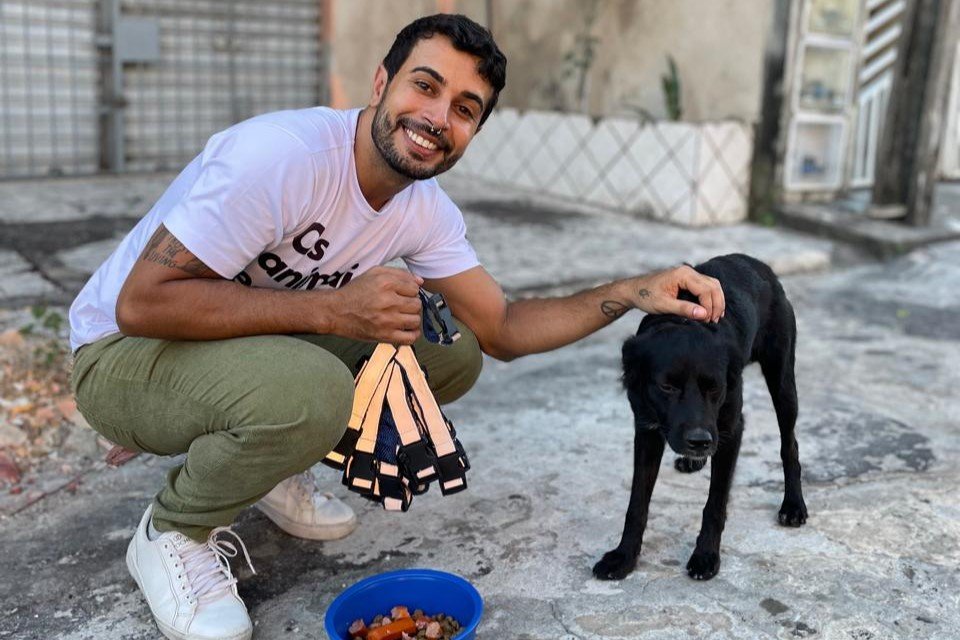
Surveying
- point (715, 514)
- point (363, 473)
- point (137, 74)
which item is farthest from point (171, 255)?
point (137, 74)

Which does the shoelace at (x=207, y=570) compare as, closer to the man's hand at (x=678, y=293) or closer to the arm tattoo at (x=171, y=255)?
the arm tattoo at (x=171, y=255)

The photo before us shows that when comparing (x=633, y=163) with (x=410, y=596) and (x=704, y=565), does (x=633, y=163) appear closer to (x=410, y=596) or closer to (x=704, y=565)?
(x=704, y=565)

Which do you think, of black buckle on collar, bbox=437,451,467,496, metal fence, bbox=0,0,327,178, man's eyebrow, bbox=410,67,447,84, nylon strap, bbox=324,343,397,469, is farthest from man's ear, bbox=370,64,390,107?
metal fence, bbox=0,0,327,178

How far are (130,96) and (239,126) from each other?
17.7 feet

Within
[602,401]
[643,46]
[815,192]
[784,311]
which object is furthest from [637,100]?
[784,311]

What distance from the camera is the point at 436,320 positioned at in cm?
230

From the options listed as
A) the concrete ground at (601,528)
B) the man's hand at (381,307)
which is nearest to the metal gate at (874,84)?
the concrete ground at (601,528)

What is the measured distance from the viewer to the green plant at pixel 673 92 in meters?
6.96

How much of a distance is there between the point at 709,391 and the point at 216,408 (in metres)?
1.11

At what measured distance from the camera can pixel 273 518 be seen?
2.65 metres

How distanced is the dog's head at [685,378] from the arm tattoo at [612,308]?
0.20 meters

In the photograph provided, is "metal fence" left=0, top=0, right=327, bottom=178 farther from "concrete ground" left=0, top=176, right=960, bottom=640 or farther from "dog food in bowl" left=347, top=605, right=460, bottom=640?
"dog food in bowl" left=347, top=605, right=460, bottom=640

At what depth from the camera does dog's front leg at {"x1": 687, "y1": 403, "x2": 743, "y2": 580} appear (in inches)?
94.7

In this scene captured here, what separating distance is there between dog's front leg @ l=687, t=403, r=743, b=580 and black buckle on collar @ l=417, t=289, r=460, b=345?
0.73 m
